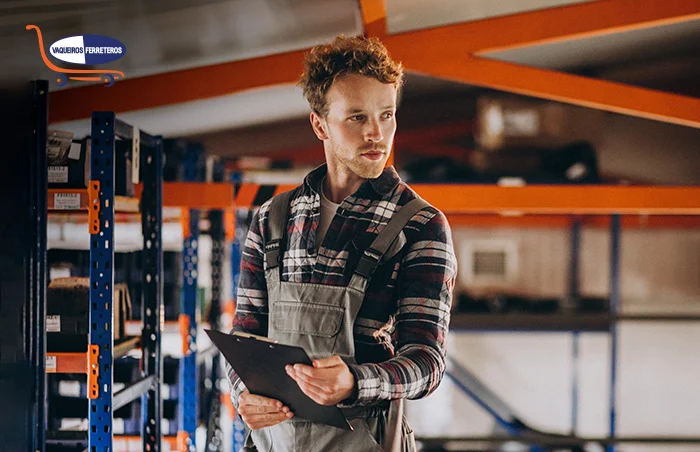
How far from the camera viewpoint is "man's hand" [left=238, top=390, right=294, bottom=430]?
1452mm

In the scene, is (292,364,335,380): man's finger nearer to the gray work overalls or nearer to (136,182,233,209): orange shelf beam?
the gray work overalls

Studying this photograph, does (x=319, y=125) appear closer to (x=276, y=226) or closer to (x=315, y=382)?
(x=276, y=226)

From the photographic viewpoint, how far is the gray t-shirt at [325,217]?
160cm

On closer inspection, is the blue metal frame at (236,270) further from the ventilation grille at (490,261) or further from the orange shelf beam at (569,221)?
the ventilation grille at (490,261)

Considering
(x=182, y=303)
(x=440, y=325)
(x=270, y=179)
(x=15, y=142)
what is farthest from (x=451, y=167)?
(x=440, y=325)

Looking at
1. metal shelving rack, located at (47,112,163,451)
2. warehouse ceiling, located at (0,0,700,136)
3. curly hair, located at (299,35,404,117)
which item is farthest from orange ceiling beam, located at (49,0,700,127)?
curly hair, located at (299,35,404,117)

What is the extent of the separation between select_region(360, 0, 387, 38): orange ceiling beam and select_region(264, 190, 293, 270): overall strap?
1521 millimetres

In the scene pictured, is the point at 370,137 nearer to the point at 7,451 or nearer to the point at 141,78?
the point at 7,451

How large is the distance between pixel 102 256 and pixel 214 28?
4.98ft

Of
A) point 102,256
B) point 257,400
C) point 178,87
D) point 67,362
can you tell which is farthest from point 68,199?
point 257,400

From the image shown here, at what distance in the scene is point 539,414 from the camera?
27.0 feet

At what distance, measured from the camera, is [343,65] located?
5.04 ft

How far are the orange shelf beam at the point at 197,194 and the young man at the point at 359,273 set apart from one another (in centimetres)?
178

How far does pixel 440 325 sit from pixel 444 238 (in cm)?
20
